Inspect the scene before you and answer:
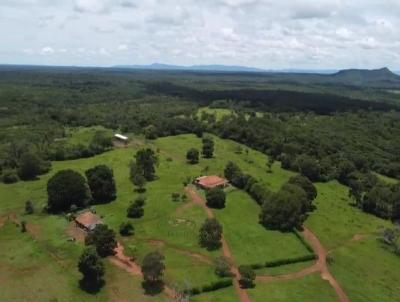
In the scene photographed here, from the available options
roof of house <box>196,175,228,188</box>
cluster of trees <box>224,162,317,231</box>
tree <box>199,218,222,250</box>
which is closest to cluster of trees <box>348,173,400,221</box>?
cluster of trees <box>224,162,317,231</box>

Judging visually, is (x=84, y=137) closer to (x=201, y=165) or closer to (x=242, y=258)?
(x=201, y=165)

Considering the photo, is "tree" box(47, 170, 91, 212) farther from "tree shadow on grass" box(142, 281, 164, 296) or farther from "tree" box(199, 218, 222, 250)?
"tree shadow on grass" box(142, 281, 164, 296)

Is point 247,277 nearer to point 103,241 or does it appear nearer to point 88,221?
point 103,241

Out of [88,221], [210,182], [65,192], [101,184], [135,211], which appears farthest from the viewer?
[210,182]

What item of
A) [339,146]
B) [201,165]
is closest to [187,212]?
[201,165]

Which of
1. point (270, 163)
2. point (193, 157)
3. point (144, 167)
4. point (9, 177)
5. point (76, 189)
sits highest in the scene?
point (76, 189)

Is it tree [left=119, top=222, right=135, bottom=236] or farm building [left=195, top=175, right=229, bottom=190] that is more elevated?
tree [left=119, top=222, right=135, bottom=236]

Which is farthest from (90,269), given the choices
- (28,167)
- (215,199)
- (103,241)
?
(28,167)
